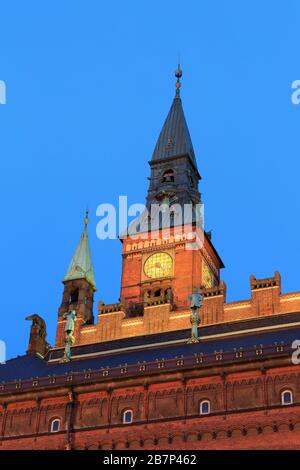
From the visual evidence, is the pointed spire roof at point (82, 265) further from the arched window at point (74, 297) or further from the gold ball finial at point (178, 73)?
the gold ball finial at point (178, 73)

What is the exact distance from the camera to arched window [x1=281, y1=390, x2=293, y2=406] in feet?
210

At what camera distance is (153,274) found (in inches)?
3775

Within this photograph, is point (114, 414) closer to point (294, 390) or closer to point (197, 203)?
point (294, 390)

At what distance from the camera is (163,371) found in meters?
68.4

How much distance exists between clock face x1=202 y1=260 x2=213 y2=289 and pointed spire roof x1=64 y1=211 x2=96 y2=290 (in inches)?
481

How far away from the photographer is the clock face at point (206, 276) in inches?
3805

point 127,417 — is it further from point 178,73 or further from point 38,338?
point 178,73

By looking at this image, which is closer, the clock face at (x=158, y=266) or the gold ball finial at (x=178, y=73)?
the clock face at (x=158, y=266)

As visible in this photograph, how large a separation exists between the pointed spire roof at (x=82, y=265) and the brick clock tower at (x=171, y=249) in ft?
12.7

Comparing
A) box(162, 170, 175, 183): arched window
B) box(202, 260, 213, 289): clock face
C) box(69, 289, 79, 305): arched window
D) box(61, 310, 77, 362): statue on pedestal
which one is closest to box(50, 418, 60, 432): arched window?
box(61, 310, 77, 362): statue on pedestal

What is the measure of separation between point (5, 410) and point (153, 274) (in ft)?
91.8

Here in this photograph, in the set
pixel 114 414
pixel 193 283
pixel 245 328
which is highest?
pixel 193 283

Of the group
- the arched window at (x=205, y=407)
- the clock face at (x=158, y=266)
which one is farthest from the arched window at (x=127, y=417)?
the clock face at (x=158, y=266)
